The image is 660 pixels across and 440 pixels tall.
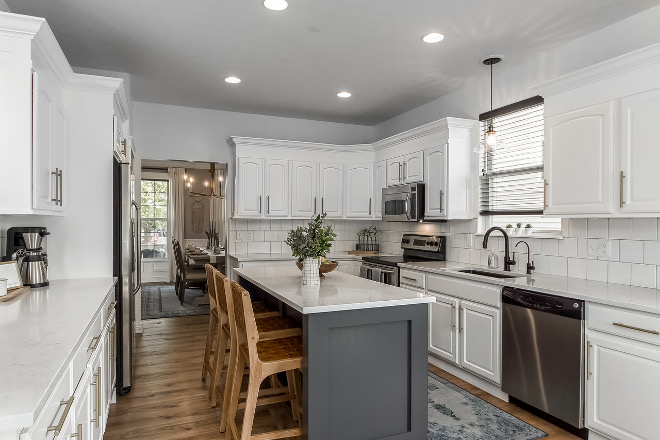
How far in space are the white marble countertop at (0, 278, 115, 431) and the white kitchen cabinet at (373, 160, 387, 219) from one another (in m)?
3.64

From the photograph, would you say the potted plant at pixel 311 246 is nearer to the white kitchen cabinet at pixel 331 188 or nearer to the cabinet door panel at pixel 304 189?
the cabinet door panel at pixel 304 189

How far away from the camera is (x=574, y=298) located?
8.59ft

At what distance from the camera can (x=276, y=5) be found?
9.27ft

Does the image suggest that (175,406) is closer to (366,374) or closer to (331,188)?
(366,374)

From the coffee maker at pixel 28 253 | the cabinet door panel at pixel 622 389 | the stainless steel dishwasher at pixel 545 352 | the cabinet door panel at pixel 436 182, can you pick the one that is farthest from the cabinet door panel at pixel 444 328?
the coffee maker at pixel 28 253

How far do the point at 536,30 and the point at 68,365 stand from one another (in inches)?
138

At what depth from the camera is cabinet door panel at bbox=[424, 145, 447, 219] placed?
4.35m

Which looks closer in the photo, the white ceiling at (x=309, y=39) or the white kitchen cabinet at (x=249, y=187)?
the white ceiling at (x=309, y=39)

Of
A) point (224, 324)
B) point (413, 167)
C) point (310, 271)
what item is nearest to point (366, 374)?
point (310, 271)

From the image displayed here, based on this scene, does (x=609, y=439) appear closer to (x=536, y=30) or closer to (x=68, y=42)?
(x=536, y=30)

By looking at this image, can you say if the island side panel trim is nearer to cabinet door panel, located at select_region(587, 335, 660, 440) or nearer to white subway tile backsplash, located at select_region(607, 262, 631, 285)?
cabinet door panel, located at select_region(587, 335, 660, 440)

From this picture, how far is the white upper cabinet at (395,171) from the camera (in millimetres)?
5148

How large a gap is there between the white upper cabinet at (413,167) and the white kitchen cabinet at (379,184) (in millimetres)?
540

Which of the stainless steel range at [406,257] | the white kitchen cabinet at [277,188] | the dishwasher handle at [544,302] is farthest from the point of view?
the white kitchen cabinet at [277,188]
